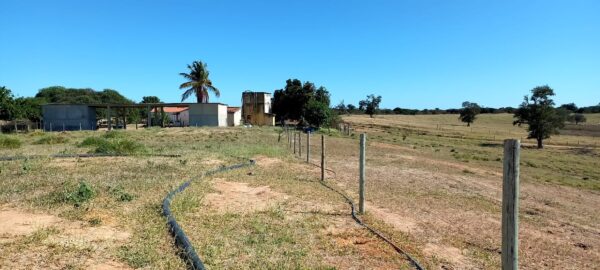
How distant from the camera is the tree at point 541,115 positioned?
152 feet

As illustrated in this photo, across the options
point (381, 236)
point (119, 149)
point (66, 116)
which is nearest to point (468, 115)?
point (66, 116)

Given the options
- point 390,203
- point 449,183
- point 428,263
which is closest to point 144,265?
point 428,263

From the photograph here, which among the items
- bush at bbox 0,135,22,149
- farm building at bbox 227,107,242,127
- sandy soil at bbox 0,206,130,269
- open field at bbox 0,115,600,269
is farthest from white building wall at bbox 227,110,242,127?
sandy soil at bbox 0,206,130,269

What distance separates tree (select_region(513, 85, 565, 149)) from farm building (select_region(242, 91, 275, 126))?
36199 millimetres

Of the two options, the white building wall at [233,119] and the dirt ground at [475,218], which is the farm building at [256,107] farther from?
the dirt ground at [475,218]

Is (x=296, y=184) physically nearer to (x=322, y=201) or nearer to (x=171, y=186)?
(x=322, y=201)

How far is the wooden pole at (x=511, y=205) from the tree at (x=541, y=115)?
48.9 m

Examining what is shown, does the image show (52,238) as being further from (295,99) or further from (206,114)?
(295,99)

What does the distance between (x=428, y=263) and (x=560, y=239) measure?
3844 millimetres

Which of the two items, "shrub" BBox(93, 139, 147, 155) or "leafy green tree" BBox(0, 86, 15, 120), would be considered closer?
"shrub" BBox(93, 139, 147, 155)

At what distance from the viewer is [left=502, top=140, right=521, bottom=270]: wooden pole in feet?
11.4


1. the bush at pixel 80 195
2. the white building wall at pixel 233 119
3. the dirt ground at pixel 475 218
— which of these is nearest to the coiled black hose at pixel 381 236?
the dirt ground at pixel 475 218

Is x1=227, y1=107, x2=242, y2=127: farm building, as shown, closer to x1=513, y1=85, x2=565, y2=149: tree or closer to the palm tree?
the palm tree

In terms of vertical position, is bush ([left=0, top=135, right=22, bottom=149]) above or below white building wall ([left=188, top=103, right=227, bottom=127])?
below
